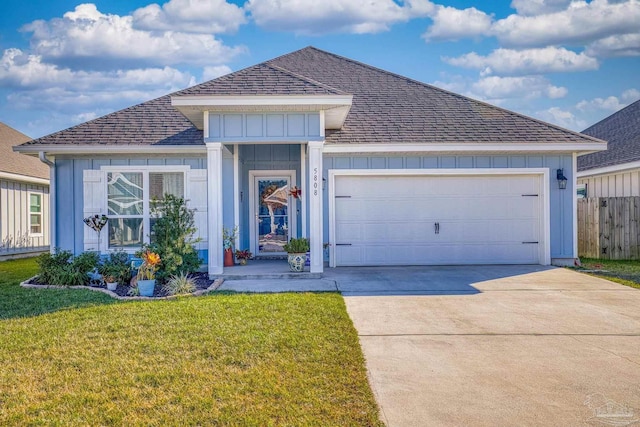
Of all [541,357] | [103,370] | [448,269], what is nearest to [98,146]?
[103,370]

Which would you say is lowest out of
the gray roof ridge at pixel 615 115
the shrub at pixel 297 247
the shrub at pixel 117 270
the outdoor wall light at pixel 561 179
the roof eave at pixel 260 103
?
the shrub at pixel 117 270

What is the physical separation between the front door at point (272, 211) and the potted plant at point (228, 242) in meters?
1.64

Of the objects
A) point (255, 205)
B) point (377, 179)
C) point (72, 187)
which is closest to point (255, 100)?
point (377, 179)

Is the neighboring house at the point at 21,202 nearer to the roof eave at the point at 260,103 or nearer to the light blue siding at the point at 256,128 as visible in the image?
the roof eave at the point at 260,103

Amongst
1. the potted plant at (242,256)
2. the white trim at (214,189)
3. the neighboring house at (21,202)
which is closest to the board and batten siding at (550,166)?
the potted plant at (242,256)

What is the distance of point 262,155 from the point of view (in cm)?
1181

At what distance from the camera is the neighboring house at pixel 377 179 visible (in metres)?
9.93

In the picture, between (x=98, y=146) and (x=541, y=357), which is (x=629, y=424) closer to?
(x=541, y=357)

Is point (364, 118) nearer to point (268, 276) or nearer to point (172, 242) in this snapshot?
point (268, 276)

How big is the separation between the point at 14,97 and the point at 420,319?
21.1 m

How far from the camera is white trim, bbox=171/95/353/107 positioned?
26.7 ft

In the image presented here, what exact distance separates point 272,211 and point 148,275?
192 inches

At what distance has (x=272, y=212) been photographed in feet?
39.7

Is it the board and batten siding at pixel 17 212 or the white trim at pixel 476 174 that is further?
the board and batten siding at pixel 17 212
